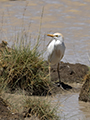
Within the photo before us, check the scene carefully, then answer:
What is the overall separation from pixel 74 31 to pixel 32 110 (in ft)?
27.8

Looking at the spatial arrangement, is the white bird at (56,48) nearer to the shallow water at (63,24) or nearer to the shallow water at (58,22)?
the shallow water at (63,24)

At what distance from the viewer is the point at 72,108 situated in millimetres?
6238

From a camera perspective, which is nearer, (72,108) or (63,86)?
(72,108)

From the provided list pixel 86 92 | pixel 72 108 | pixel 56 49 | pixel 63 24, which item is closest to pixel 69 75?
pixel 56 49

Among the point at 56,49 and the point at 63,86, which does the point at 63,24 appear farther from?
the point at 63,86

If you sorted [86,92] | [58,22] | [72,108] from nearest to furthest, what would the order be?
[72,108] < [86,92] < [58,22]

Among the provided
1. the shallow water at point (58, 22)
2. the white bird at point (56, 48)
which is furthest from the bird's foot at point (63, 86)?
the shallow water at point (58, 22)

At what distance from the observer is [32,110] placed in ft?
16.6

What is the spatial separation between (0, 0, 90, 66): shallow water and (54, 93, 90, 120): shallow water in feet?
8.81

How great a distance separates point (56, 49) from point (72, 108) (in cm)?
224

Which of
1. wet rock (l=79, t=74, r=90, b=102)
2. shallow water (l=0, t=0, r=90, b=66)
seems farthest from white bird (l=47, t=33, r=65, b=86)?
wet rock (l=79, t=74, r=90, b=102)

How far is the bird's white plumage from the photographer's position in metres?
8.02

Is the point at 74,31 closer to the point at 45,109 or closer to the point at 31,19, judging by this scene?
the point at 31,19

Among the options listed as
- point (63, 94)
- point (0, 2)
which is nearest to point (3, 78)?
point (63, 94)
